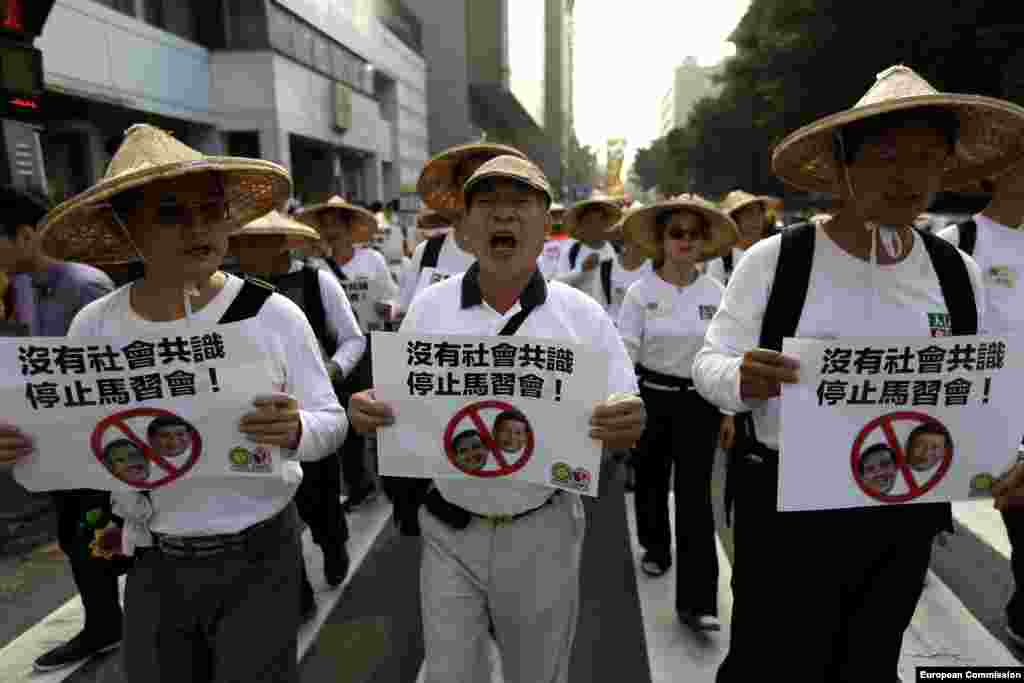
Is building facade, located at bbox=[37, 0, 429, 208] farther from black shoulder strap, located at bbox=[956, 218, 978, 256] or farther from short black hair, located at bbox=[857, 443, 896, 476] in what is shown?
short black hair, located at bbox=[857, 443, 896, 476]

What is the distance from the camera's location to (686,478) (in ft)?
11.8

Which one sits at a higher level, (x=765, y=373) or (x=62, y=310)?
(x=62, y=310)

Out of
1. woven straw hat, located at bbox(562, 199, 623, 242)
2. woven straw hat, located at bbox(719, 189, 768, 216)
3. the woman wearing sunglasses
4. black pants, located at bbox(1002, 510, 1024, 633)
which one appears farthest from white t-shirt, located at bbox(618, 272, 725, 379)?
woven straw hat, located at bbox(562, 199, 623, 242)

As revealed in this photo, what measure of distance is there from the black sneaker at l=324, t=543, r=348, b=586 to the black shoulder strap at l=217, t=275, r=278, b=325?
242 cm

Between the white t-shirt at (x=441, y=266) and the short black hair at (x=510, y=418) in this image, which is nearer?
the short black hair at (x=510, y=418)

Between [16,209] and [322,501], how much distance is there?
214cm

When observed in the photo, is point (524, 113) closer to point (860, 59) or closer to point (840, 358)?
point (860, 59)

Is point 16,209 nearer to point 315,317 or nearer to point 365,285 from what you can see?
point 315,317

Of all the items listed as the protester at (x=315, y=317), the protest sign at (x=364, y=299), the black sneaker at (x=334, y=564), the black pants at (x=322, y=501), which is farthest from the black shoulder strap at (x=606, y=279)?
the black sneaker at (x=334, y=564)

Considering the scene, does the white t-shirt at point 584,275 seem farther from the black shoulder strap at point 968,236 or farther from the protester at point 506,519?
the protester at point 506,519

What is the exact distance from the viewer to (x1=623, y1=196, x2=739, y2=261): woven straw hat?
12.8 ft

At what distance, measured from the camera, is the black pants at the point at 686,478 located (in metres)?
3.49

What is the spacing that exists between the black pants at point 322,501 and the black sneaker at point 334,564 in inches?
1.3

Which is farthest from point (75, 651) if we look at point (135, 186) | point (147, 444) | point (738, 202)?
point (738, 202)
